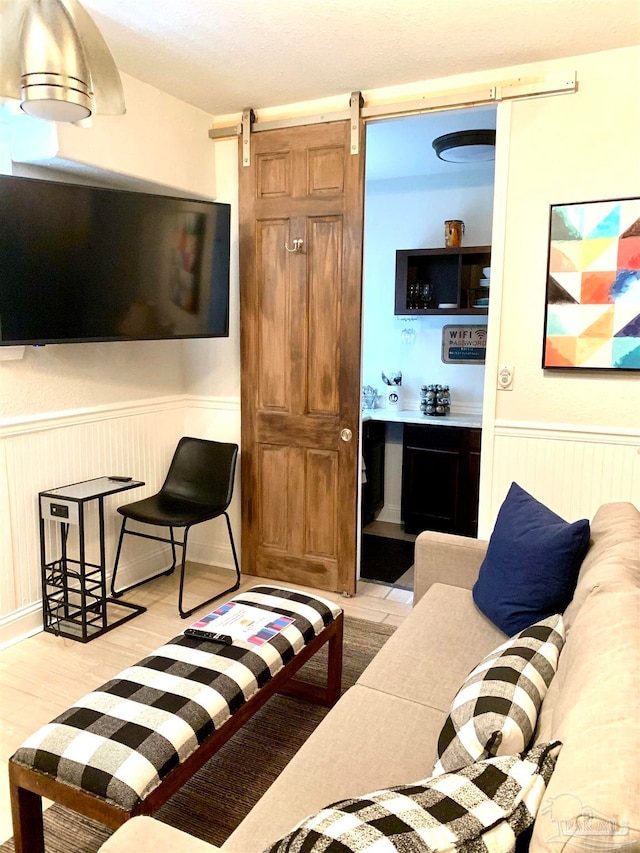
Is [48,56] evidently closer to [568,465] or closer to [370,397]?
[568,465]

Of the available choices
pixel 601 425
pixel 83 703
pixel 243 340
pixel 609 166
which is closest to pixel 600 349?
pixel 601 425

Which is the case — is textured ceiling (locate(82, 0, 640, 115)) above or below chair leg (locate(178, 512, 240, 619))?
above

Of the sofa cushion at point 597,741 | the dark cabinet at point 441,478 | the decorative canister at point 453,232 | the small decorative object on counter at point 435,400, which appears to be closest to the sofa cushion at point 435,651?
the sofa cushion at point 597,741

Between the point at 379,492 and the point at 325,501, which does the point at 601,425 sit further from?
the point at 379,492

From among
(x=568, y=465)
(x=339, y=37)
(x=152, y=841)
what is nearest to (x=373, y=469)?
(x=568, y=465)

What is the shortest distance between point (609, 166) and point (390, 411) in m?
2.47

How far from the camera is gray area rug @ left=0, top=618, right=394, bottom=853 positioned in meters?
1.82

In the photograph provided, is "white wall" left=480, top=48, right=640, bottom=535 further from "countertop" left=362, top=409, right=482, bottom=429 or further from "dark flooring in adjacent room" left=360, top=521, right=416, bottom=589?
"countertop" left=362, top=409, right=482, bottom=429

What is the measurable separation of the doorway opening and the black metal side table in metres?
1.59

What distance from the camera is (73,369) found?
10.4ft

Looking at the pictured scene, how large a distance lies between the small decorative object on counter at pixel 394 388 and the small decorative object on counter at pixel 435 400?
0.21 metres

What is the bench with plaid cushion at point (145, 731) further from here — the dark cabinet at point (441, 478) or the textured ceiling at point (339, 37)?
the dark cabinet at point (441, 478)

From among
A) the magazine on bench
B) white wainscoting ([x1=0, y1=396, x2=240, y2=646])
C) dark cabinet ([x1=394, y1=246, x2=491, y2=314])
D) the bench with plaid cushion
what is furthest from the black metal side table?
dark cabinet ([x1=394, y1=246, x2=491, y2=314])

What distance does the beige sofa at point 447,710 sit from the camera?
0.81 m
